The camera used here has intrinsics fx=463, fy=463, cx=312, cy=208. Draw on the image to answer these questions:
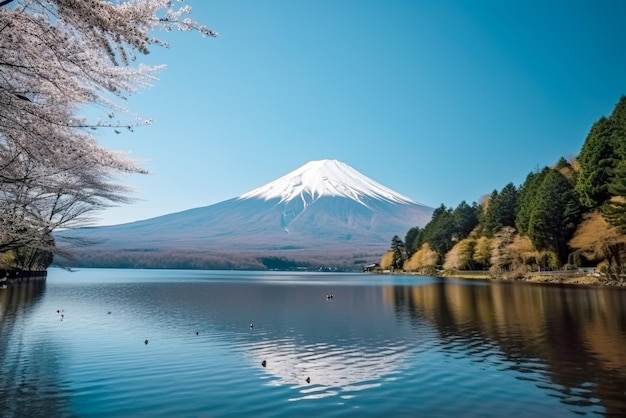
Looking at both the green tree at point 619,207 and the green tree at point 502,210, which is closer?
the green tree at point 619,207

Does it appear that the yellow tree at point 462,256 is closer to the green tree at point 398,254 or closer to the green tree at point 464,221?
the green tree at point 464,221

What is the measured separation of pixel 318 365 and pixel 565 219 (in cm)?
5260

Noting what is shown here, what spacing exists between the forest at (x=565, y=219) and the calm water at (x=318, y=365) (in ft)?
79.8

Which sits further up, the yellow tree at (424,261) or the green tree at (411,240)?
the green tree at (411,240)

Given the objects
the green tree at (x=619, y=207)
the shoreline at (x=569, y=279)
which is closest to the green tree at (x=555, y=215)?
the shoreline at (x=569, y=279)

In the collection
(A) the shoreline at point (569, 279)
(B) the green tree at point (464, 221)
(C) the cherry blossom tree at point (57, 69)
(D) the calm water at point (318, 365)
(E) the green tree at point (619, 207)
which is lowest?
(D) the calm water at point (318, 365)

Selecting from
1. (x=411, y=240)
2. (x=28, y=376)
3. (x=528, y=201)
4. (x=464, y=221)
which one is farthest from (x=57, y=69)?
(x=411, y=240)

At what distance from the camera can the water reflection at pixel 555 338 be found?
957cm

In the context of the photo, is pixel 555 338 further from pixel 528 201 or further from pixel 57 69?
pixel 528 201

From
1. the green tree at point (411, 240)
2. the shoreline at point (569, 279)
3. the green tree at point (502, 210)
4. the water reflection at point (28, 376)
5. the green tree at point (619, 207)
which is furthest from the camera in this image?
the green tree at point (411, 240)

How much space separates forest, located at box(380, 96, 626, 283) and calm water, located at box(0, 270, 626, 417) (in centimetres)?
2433

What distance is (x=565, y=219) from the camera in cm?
5519

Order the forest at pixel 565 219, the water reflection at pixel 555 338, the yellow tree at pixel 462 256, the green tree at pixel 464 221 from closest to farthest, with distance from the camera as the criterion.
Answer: the water reflection at pixel 555 338 < the forest at pixel 565 219 < the yellow tree at pixel 462 256 < the green tree at pixel 464 221

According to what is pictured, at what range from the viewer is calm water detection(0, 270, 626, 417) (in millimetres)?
8516
